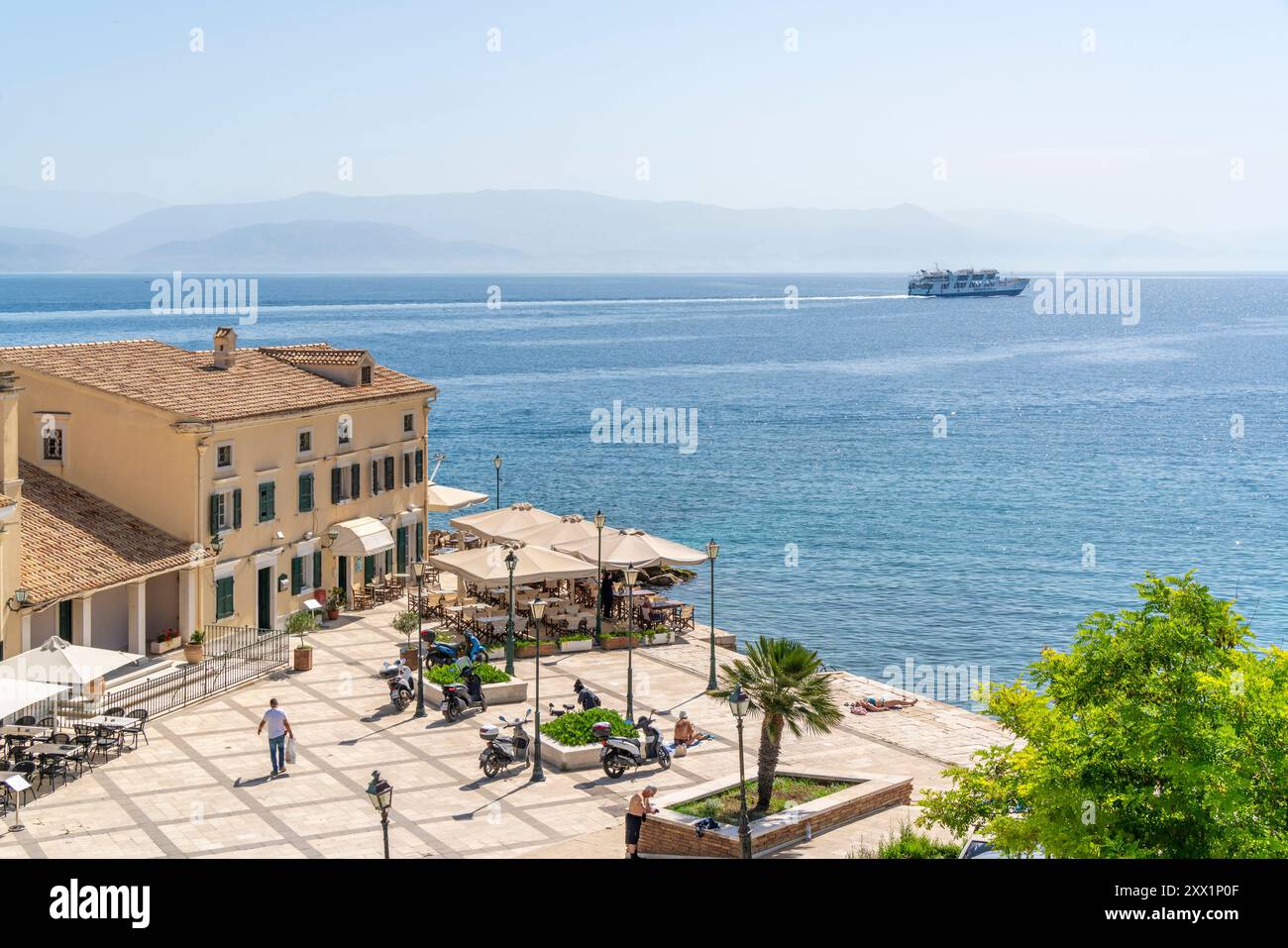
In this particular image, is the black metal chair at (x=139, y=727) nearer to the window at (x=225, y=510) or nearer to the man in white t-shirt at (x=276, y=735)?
the man in white t-shirt at (x=276, y=735)

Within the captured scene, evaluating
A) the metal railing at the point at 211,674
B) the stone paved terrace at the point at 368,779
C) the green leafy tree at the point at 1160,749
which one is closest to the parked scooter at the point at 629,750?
the stone paved terrace at the point at 368,779

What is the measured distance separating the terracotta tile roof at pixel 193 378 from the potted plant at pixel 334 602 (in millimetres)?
5102

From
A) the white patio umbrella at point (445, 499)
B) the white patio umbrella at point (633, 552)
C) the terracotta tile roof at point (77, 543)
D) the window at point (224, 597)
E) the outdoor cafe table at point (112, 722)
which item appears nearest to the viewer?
the outdoor cafe table at point (112, 722)

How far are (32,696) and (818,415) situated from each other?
99388 mm

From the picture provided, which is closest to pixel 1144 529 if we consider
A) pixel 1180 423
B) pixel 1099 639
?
pixel 1180 423

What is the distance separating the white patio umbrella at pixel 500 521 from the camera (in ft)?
130

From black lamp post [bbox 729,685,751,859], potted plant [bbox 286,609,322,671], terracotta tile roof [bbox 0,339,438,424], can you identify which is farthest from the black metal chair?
black lamp post [bbox 729,685,751,859]

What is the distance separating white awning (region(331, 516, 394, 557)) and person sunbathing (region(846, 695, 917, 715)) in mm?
14334

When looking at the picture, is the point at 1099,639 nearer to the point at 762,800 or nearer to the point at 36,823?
the point at 762,800

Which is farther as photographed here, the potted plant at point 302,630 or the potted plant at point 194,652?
the potted plant at point 302,630

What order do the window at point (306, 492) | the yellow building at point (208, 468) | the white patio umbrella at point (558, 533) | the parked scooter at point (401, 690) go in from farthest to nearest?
the white patio umbrella at point (558, 533), the window at point (306, 492), the yellow building at point (208, 468), the parked scooter at point (401, 690)

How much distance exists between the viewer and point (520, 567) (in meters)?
35.4

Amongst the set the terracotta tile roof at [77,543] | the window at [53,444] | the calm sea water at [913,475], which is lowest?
the calm sea water at [913,475]
